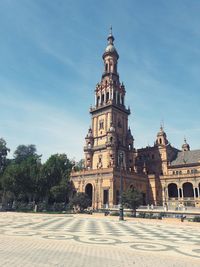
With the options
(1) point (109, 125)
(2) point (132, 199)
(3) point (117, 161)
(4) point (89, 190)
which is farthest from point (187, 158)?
(2) point (132, 199)

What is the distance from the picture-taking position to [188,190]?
68750 mm

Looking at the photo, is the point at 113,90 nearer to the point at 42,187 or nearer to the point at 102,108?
the point at 102,108

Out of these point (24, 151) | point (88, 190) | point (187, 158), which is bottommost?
point (88, 190)

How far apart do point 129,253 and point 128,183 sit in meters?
54.7

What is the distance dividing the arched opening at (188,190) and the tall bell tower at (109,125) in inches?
616

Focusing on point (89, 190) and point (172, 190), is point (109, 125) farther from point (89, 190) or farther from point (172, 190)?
point (172, 190)

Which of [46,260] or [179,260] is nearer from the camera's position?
[46,260]

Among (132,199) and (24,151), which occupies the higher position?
(24,151)

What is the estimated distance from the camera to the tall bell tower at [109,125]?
68.9 metres

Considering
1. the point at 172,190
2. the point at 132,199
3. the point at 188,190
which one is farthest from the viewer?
the point at 172,190

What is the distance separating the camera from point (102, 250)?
37.5 feet

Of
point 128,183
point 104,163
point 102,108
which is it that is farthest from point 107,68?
point 128,183

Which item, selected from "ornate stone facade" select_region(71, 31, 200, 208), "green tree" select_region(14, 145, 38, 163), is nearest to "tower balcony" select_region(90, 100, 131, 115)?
"ornate stone facade" select_region(71, 31, 200, 208)

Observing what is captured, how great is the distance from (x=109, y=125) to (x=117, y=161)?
1020 centimetres
